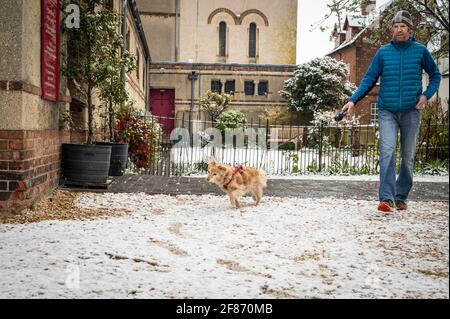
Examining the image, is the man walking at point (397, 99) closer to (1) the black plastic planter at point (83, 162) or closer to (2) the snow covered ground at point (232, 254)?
(2) the snow covered ground at point (232, 254)

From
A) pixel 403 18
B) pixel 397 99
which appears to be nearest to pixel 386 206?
pixel 397 99

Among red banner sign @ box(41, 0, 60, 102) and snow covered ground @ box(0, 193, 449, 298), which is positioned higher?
red banner sign @ box(41, 0, 60, 102)

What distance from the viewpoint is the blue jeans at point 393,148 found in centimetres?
319

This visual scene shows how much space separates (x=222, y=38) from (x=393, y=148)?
2377 centimetres

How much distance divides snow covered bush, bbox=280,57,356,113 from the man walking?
1469 centimetres

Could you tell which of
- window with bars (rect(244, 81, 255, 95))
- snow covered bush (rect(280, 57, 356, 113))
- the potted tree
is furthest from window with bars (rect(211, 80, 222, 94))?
the potted tree

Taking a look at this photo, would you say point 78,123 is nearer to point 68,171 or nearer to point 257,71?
point 68,171

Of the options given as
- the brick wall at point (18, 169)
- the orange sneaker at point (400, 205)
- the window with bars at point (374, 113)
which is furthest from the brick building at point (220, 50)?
the orange sneaker at point (400, 205)

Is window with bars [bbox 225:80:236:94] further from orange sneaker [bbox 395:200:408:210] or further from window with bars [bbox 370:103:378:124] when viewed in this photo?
orange sneaker [bbox 395:200:408:210]

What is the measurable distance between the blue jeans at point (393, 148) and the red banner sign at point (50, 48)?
3217 millimetres

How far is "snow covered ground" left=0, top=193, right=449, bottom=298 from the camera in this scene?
162cm
